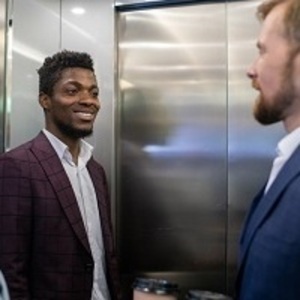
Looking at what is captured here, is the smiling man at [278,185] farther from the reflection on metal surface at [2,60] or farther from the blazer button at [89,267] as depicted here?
the reflection on metal surface at [2,60]

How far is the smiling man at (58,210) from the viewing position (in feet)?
6.07

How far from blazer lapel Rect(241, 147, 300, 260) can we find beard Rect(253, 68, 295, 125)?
0.14 m

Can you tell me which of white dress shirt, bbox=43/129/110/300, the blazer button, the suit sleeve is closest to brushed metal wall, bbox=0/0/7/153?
white dress shirt, bbox=43/129/110/300

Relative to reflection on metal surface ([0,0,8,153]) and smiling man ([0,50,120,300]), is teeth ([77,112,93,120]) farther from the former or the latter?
reflection on metal surface ([0,0,8,153])

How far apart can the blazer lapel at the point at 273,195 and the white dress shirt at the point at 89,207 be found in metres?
0.93

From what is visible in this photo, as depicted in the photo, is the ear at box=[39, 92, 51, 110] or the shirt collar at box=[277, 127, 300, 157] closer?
the shirt collar at box=[277, 127, 300, 157]

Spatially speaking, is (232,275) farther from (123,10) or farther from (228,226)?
(123,10)

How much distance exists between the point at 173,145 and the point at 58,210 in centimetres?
91

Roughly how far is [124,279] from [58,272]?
0.86 metres

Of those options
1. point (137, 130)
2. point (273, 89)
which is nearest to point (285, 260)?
point (273, 89)

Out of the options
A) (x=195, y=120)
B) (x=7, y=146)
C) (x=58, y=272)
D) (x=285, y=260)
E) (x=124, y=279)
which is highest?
(x=195, y=120)

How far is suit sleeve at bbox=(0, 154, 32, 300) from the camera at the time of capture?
1.80 meters

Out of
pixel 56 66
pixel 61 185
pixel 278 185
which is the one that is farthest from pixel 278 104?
pixel 56 66

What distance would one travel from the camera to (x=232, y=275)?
251 cm
